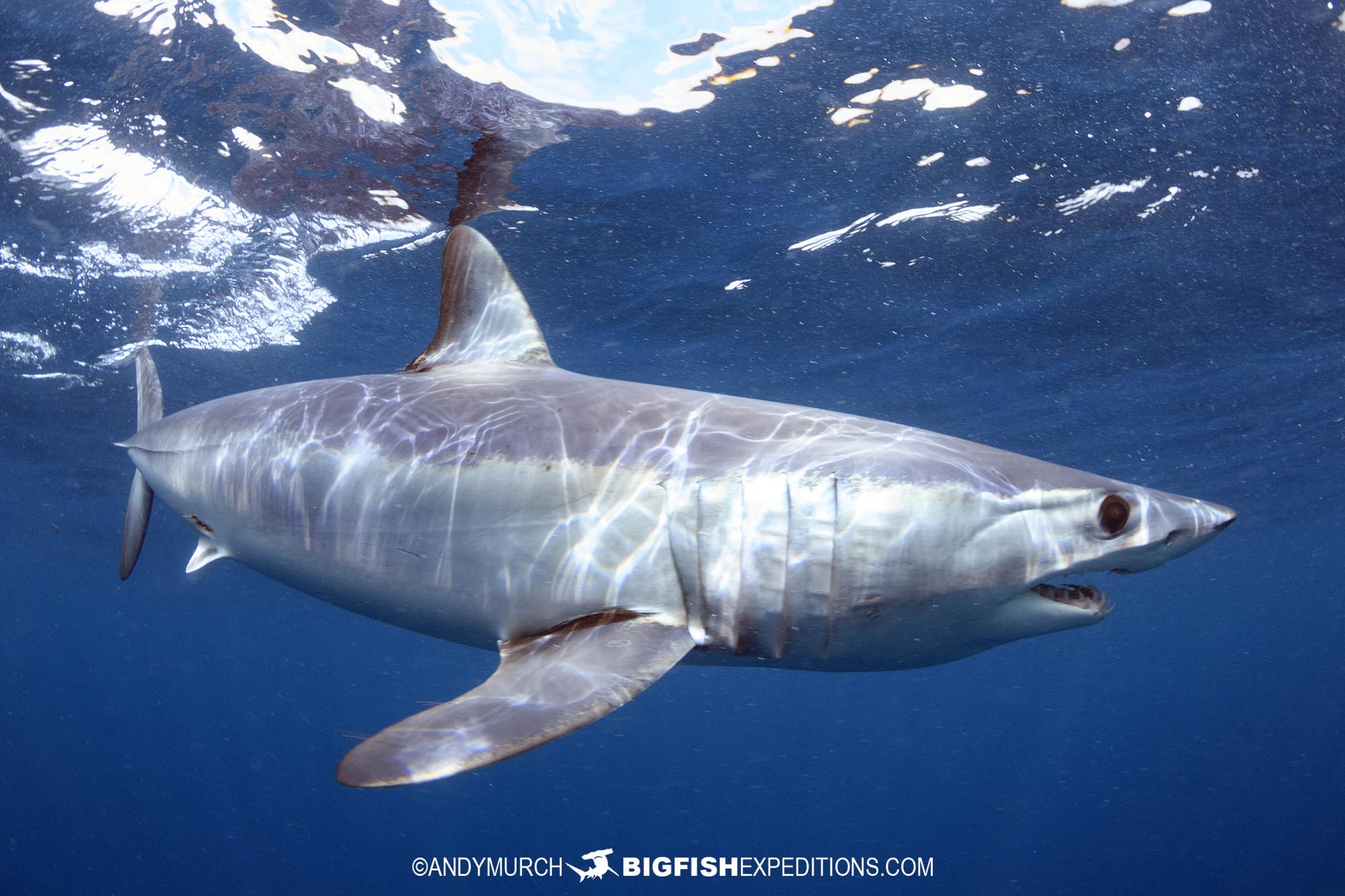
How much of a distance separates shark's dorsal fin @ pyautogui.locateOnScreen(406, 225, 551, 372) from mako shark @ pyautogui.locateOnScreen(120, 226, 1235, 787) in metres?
0.50

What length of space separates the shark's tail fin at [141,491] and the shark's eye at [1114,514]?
5720mm

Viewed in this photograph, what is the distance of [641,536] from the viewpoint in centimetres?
310

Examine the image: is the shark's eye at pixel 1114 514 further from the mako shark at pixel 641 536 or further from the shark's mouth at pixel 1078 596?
the shark's mouth at pixel 1078 596

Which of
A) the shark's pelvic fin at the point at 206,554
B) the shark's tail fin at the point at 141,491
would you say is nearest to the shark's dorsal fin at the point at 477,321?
the shark's pelvic fin at the point at 206,554

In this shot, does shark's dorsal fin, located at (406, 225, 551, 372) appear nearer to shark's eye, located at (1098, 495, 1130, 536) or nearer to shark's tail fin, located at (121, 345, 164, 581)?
shark's tail fin, located at (121, 345, 164, 581)

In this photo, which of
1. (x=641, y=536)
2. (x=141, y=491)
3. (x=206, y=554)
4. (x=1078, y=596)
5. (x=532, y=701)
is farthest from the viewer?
(x=141, y=491)

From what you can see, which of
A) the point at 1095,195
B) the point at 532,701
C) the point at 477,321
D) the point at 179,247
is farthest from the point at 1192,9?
the point at 179,247

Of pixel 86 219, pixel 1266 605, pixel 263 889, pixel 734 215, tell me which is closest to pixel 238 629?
pixel 263 889

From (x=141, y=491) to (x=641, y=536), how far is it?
4501 millimetres

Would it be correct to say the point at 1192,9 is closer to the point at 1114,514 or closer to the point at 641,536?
the point at 1114,514

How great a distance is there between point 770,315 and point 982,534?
39.3 feet

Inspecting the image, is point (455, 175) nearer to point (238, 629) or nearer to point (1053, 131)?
point (1053, 131)

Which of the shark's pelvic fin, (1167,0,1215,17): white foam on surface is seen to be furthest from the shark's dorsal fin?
(1167,0,1215,17): white foam on surface

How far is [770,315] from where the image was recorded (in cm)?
1439
